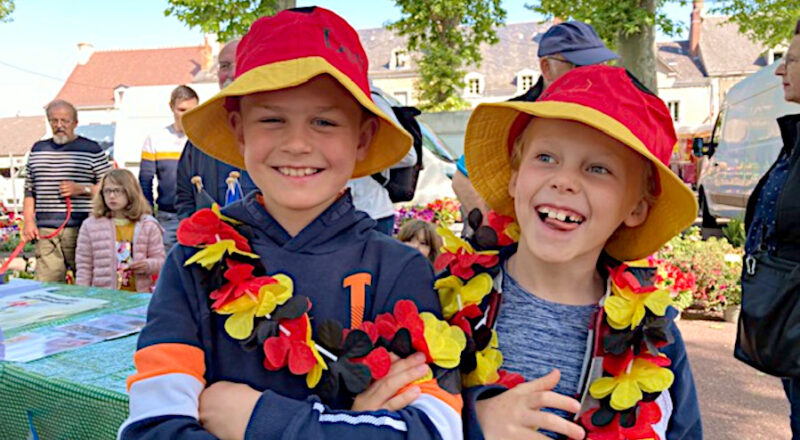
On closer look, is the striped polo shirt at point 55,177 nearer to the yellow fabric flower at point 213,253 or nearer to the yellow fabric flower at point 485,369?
the yellow fabric flower at point 213,253

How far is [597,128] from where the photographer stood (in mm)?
1402

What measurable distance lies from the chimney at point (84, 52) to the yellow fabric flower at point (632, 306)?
55606 millimetres

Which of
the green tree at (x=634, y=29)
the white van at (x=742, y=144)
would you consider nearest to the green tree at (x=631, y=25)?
the green tree at (x=634, y=29)

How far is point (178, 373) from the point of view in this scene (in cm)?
122

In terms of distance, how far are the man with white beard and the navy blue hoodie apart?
175 inches

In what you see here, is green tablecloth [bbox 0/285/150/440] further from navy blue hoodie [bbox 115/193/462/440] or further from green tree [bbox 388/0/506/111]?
green tree [bbox 388/0/506/111]

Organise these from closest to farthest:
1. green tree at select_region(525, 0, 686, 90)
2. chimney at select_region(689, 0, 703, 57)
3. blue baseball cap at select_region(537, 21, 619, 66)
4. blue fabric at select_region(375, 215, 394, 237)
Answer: blue baseball cap at select_region(537, 21, 619, 66) → blue fabric at select_region(375, 215, 394, 237) → green tree at select_region(525, 0, 686, 90) → chimney at select_region(689, 0, 703, 57)

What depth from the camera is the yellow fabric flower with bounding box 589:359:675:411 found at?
139 cm

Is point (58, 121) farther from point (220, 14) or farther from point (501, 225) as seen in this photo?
point (220, 14)

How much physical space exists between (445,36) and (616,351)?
66.3 ft

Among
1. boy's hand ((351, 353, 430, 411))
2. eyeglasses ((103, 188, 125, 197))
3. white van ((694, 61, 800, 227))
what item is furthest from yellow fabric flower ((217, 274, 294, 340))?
white van ((694, 61, 800, 227))

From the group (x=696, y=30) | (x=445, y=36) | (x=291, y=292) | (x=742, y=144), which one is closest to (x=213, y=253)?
(x=291, y=292)

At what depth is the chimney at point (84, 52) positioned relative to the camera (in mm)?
49812

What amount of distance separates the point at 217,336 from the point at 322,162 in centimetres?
44
